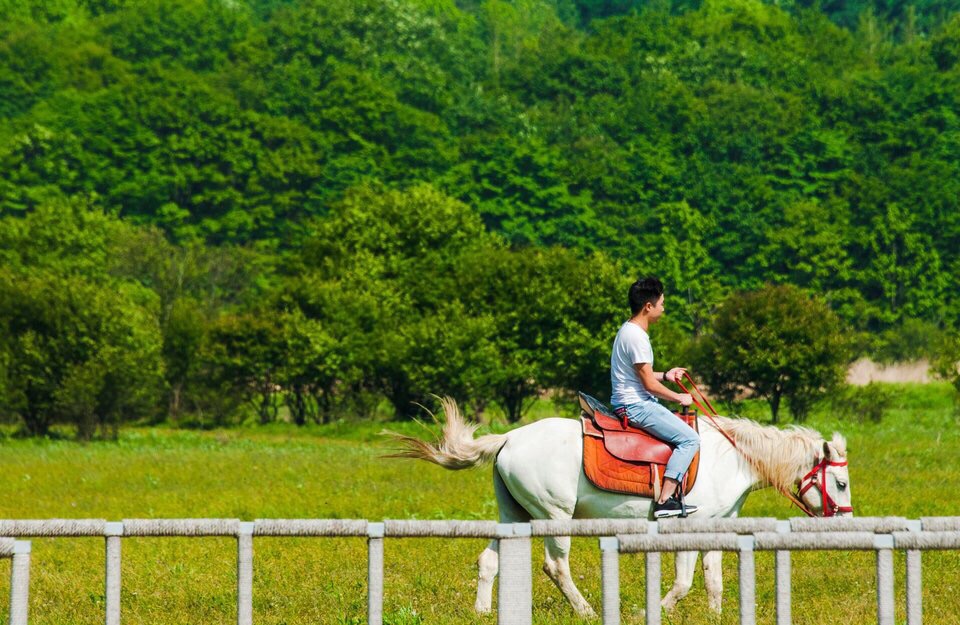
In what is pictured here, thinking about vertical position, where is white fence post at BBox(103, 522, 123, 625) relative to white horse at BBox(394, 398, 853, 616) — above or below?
below

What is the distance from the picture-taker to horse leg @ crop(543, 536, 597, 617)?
1352cm

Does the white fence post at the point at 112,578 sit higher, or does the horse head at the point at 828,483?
the horse head at the point at 828,483

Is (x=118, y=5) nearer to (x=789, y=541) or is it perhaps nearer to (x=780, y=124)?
(x=780, y=124)

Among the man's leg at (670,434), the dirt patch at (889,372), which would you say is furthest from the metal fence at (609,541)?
the dirt patch at (889,372)

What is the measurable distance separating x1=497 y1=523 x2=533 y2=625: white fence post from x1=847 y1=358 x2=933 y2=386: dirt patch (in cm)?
6121

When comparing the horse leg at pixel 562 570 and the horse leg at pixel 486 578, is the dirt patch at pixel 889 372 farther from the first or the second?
the horse leg at pixel 486 578

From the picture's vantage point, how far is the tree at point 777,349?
50.3 metres

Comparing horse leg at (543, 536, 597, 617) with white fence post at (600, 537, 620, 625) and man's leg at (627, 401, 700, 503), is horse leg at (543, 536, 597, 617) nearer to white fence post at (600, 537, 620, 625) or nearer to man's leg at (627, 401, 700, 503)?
man's leg at (627, 401, 700, 503)

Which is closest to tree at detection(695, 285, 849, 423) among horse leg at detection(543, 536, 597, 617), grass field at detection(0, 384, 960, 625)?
grass field at detection(0, 384, 960, 625)

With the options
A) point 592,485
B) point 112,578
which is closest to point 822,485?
point 592,485

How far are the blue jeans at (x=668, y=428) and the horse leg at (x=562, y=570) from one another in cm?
118

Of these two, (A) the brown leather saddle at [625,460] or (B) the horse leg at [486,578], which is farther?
(A) the brown leather saddle at [625,460]

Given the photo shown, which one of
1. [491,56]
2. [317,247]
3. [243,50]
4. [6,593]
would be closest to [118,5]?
[243,50]

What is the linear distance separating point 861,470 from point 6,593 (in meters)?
18.1
